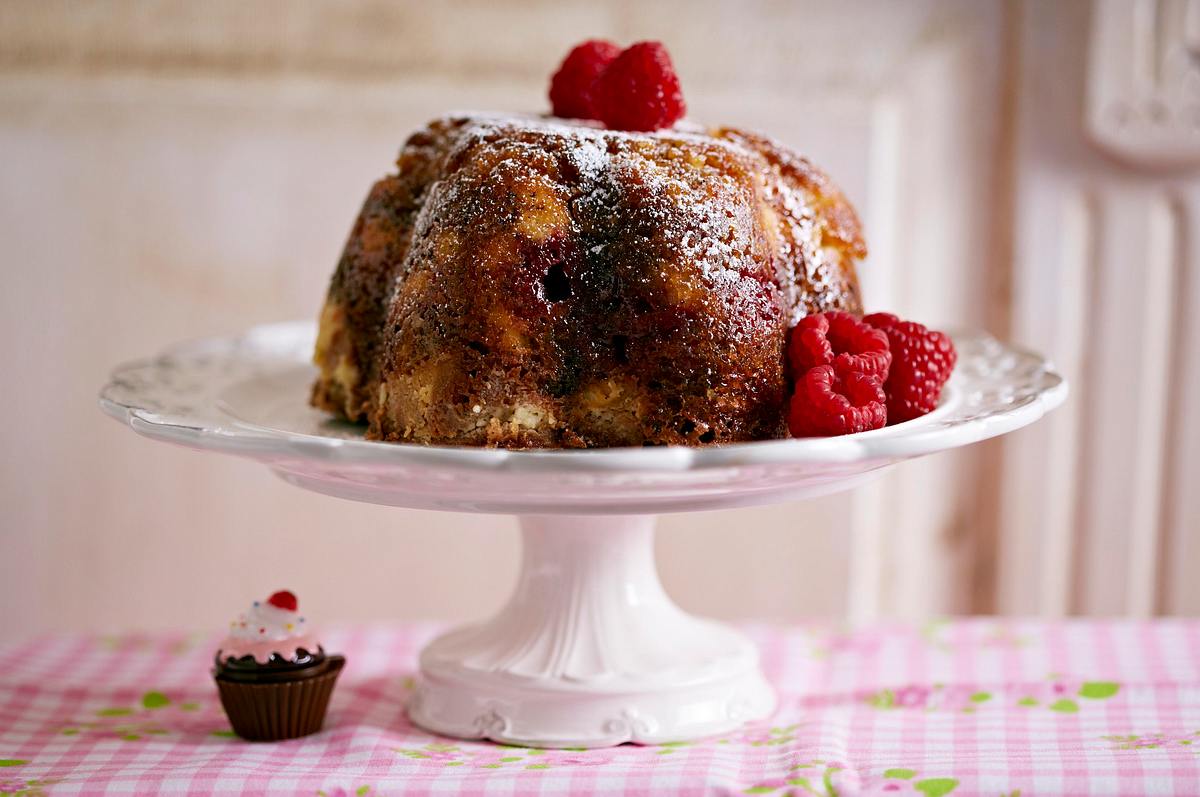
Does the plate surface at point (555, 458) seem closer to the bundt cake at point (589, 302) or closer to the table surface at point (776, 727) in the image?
the bundt cake at point (589, 302)

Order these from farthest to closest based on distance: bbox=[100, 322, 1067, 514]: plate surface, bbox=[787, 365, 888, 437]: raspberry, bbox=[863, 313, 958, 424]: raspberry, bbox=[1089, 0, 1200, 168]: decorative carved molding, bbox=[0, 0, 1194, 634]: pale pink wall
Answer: bbox=[0, 0, 1194, 634]: pale pink wall < bbox=[1089, 0, 1200, 168]: decorative carved molding < bbox=[863, 313, 958, 424]: raspberry < bbox=[787, 365, 888, 437]: raspberry < bbox=[100, 322, 1067, 514]: plate surface

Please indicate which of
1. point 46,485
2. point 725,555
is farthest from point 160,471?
point 725,555

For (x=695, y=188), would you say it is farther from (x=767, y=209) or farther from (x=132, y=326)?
(x=132, y=326)

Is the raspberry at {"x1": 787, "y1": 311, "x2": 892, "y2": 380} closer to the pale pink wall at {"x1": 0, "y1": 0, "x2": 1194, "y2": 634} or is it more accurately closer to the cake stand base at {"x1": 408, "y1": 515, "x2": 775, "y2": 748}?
the cake stand base at {"x1": 408, "y1": 515, "x2": 775, "y2": 748}

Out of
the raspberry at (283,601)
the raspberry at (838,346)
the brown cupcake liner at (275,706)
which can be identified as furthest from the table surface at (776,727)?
the raspberry at (838,346)

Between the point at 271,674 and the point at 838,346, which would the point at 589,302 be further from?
the point at 271,674

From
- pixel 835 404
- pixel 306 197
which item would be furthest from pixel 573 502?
pixel 306 197

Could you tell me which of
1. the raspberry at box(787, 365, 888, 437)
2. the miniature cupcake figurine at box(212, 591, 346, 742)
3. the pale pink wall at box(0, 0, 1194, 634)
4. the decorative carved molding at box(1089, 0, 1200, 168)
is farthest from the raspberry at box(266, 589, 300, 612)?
the decorative carved molding at box(1089, 0, 1200, 168)
